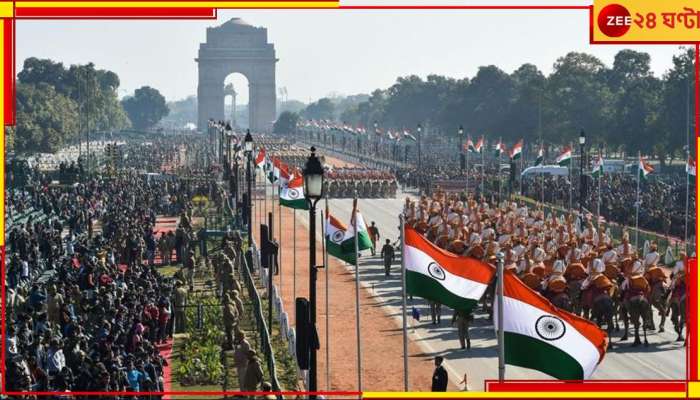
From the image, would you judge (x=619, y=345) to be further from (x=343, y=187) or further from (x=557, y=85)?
(x=557, y=85)

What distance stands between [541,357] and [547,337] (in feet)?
0.95

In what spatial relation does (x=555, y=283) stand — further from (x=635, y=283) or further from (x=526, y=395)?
(x=526, y=395)

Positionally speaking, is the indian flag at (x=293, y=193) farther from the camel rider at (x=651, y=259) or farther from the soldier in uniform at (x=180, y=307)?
the camel rider at (x=651, y=259)

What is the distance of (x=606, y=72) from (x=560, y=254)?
88.5 meters

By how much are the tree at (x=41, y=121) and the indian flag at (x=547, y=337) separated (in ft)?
303

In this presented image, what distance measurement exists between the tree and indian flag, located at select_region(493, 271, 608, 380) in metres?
92.3

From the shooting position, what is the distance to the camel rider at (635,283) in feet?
94.5

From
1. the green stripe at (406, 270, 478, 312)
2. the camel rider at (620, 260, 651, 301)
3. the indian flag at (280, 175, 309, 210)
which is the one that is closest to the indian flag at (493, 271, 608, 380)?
the green stripe at (406, 270, 478, 312)

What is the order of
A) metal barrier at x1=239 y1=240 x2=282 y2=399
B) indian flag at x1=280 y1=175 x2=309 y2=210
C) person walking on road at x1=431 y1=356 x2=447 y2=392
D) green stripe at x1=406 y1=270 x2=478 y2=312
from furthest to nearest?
1. indian flag at x1=280 y1=175 x2=309 y2=210
2. metal barrier at x1=239 y1=240 x2=282 y2=399
3. person walking on road at x1=431 y1=356 x2=447 y2=392
4. green stripe at x1=406 y1=270 x2=478 y2=312

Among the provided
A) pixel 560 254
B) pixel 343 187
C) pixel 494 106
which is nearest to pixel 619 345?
pixel 560 254

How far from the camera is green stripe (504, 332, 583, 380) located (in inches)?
592

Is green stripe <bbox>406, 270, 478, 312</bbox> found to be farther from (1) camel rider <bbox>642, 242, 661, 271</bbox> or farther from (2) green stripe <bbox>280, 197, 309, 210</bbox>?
(2) green stripe <bbox>280, 197, 309, 210</bbox>

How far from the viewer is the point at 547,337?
15.2 meters

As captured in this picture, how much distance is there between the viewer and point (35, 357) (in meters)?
23.6
